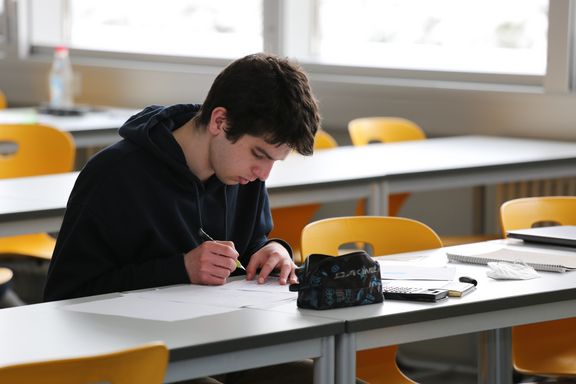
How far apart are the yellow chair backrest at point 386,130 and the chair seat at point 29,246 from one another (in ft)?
4.72

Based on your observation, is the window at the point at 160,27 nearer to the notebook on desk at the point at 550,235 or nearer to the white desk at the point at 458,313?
the notebook on desk at the point at 550,235

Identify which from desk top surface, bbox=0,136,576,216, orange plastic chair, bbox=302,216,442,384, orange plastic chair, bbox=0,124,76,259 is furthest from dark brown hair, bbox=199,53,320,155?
orange plastic chair, bbox=0,124,76,259

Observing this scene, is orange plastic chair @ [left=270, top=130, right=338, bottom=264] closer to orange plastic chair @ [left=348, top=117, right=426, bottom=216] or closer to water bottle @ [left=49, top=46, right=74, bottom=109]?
orange plastic chair @ [left=348, top=117, right=426, bottom=216]

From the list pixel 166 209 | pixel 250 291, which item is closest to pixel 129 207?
pixel 166 209

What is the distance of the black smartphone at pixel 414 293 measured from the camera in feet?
7.95

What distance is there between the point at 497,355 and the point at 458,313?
0.53 metres

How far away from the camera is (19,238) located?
4645mm

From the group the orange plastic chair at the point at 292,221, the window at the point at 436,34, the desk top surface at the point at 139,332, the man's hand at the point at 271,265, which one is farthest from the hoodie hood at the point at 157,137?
the window at the point at 436,34

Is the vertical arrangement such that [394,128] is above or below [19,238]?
above

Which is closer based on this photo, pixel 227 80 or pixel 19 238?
Answer: pixel 227 80

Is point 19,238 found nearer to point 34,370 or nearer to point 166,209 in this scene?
point 166,209

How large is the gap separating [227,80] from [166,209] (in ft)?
1.12

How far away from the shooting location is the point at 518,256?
293 cm

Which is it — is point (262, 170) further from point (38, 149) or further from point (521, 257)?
point (38, 149)
